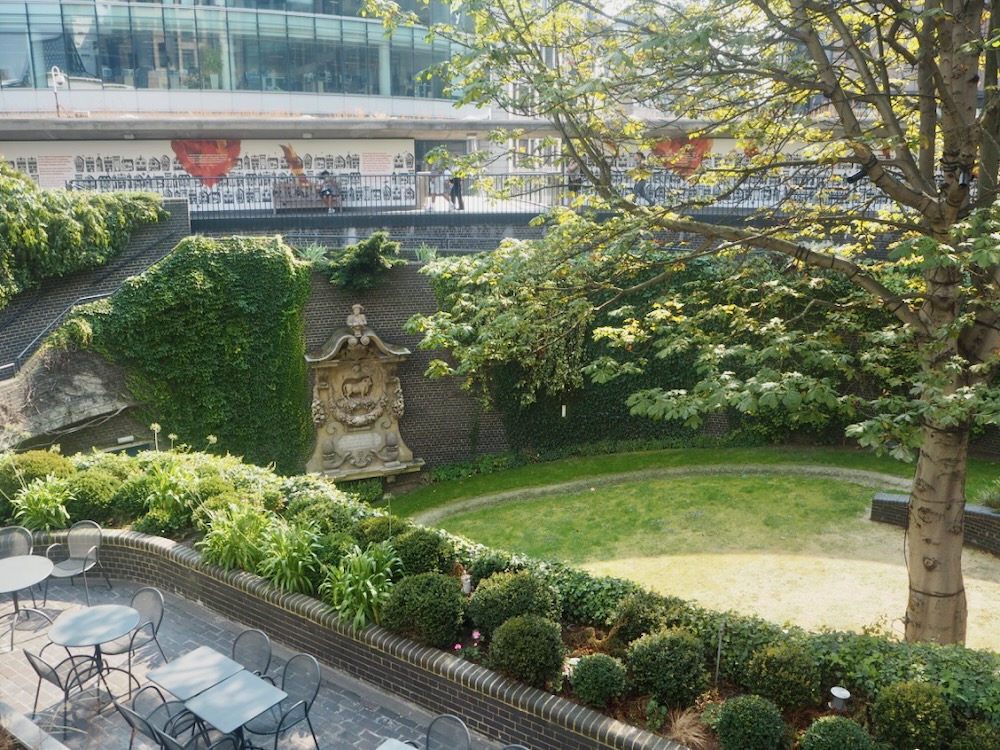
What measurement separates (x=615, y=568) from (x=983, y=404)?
7495 mm

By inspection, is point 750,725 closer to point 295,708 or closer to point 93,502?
point 295,708

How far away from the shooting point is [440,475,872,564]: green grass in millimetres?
13758

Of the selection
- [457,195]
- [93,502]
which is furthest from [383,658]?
[457,195]

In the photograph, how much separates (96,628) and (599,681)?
4.64 metres

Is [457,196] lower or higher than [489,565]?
higher

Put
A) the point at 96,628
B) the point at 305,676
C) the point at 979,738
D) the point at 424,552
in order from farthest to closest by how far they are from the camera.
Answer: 1. the point at 424,552
2. the point at 96,628
3. the point at 305,676
4. the point at 979,738

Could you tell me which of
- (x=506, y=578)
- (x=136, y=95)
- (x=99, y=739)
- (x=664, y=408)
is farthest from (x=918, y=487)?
(x=136, y=95)

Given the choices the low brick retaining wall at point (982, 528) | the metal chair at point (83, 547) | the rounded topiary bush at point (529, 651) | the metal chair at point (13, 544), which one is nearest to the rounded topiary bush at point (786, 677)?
the rounded topiary bush at point (529, 651)

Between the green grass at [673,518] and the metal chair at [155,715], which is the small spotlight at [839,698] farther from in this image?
the green grass at [673,518]

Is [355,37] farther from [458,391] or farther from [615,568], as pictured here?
[615,568]

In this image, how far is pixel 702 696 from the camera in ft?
22.9

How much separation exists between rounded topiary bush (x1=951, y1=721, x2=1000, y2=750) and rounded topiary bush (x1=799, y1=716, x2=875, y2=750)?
605mm

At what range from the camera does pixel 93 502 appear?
10.8 meters

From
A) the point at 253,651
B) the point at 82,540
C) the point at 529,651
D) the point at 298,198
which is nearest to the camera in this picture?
the point at 529,651
